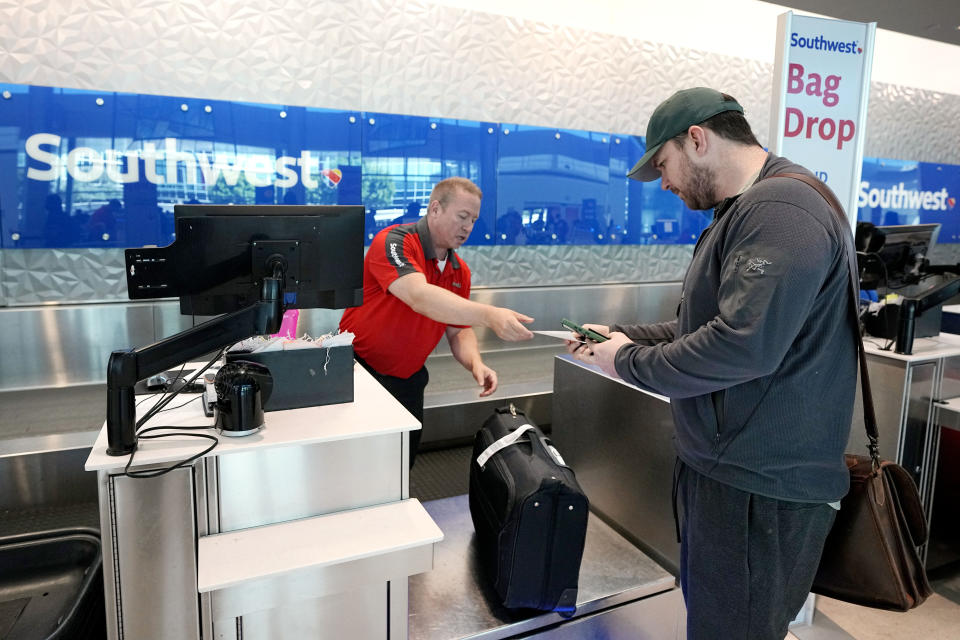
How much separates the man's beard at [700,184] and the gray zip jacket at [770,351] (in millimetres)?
69

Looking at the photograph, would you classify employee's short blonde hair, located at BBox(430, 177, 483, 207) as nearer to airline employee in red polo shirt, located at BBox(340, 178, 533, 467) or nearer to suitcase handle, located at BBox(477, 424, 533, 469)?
airline employee in red polo shirt, located at BBox(340, 178, 533, 467)

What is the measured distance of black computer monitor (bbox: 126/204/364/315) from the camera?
5.17ft

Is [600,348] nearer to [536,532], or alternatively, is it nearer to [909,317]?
[536,532]

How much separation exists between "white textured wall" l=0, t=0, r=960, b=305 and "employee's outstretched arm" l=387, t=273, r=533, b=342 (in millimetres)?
2058

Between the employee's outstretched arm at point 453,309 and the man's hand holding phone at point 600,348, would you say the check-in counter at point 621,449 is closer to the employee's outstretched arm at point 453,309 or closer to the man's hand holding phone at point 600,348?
the employee's outstretched arm at point 453,309

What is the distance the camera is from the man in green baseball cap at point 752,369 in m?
1.25

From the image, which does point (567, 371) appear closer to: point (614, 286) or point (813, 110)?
point (813, 110)

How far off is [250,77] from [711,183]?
2.96m

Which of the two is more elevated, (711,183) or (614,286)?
(711,183)

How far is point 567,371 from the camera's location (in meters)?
2.85

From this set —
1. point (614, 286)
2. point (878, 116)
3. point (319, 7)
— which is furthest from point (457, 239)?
point (878, 116)

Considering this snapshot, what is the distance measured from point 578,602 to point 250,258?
1.47 meters

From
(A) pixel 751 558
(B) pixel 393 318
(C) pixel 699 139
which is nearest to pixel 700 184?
(C) pixel 699 139

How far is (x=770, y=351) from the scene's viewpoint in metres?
1.25
